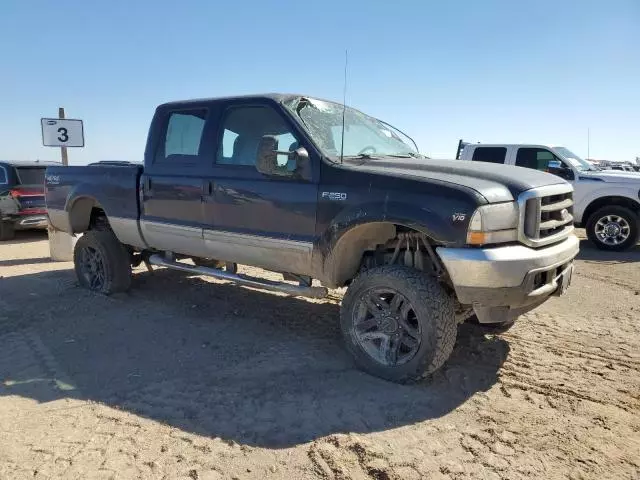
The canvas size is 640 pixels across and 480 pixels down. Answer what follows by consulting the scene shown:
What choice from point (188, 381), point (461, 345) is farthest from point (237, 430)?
point (461, 345)

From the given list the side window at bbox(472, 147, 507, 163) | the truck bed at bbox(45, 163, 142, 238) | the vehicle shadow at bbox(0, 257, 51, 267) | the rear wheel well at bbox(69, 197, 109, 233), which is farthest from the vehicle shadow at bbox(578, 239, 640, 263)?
the vehicle shadow at bbox(0, 257, 51, 267)

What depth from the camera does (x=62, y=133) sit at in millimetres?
10812

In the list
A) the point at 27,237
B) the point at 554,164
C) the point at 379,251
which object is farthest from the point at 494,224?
the point at 27,237

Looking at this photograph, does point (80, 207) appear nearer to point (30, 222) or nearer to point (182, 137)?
point (182, 137)

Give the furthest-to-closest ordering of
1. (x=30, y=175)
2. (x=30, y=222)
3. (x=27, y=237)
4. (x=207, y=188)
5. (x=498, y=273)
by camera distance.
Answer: (x=27, y=237) → (x=30, y=175) → (x=30, y=222) → (x=207, y=188) → (x=498, y=273)

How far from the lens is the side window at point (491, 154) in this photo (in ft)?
34.0

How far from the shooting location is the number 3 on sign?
10789 mm

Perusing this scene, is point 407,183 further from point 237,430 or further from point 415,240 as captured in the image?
point 237,430

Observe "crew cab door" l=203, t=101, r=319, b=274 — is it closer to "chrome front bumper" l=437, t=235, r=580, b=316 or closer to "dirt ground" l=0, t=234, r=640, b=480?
"dirt ground" l=0, t=234, r=640, b=480

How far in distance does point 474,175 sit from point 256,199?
71.7 inches

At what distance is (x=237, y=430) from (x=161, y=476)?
1.77 ft

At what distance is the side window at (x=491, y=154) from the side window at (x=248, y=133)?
691 centimetres

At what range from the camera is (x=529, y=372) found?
152 inches

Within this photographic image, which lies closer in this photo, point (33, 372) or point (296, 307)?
point (33, 372)
